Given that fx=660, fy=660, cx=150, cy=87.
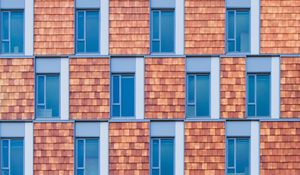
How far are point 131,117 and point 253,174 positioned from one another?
16.8 ft

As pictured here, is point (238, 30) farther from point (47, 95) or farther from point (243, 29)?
point (47, 95)

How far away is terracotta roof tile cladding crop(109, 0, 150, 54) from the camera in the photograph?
82.9 ft

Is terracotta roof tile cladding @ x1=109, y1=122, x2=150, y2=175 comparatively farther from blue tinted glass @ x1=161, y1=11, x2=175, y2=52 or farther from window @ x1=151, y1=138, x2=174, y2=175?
blue tinted glass @ x1=161, y1=11, x2=175, y2=52

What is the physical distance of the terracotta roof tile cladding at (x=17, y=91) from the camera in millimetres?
25203

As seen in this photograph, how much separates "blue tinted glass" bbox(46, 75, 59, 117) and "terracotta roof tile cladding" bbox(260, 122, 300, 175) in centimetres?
797

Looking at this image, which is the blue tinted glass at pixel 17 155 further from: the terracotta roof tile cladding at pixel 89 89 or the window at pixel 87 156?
the terracotta roof tile cladding at pixel 89 89

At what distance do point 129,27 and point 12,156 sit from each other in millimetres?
6696

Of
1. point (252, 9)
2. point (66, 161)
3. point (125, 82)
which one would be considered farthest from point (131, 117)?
point (252, 9)

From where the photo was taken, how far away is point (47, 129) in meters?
25.1

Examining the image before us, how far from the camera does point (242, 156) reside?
25.3 m

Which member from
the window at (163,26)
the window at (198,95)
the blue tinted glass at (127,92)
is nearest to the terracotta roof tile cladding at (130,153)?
the blue tinted glass at (127,92)

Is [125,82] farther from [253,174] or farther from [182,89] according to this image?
[253,174]

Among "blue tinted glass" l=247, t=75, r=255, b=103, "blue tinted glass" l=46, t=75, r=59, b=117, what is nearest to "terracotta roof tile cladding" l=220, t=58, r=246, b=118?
"blue tinted glass" l=247, t=75, r=255, b=103

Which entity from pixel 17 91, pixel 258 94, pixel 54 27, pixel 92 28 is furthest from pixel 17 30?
pixel 258 94
